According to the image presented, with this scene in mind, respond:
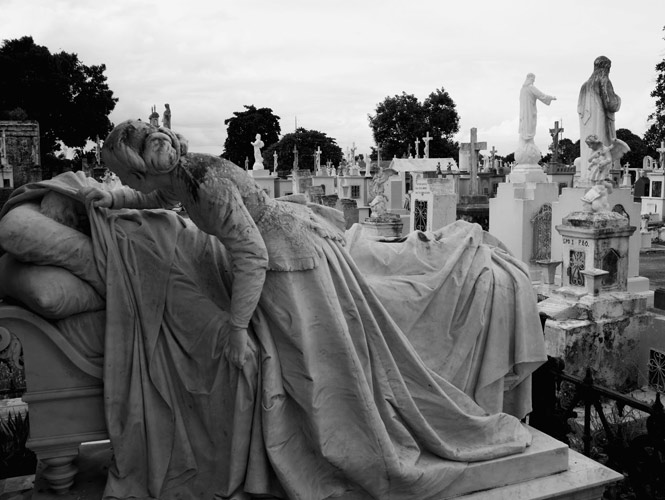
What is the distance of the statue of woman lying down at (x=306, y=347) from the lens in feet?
8.65

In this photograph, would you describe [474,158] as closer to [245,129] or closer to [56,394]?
[56,394]

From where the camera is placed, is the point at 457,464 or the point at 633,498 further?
the point at 633,498

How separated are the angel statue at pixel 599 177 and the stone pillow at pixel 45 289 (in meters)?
6.27

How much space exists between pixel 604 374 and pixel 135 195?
571 cm

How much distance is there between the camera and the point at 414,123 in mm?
56000

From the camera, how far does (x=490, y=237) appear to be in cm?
362

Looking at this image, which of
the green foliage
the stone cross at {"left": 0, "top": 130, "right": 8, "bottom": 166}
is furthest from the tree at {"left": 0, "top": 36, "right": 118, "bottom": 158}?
the green foliage

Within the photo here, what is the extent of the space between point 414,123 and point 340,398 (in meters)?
55.0

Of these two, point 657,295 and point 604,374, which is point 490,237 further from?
point 657,295

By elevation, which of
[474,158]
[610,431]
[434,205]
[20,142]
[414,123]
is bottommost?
[610,431]

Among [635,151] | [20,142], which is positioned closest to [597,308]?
[20,142]

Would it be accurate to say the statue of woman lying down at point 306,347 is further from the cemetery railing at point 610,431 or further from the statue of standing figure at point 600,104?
the statue of standing figure at point 600,104

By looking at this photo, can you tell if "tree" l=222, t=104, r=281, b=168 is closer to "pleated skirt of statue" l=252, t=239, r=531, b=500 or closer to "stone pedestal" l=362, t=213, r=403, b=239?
"stone pedestal" l=362, t=213, r=403, b=239

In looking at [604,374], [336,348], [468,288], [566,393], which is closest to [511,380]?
[468,288]
